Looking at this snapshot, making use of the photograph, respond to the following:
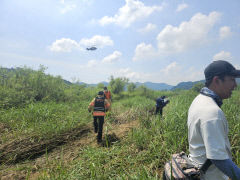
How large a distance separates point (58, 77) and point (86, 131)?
35.4 ft

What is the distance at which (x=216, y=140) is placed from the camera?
95 cm

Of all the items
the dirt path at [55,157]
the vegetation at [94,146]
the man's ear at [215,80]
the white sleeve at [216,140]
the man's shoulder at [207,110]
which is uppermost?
the man's ear at [215,80]

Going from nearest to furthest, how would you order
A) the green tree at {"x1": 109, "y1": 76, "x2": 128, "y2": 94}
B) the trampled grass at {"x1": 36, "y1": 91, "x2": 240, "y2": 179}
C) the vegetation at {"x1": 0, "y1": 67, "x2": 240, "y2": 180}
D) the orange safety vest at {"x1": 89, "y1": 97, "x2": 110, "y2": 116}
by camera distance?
the trampled grass at {"x1": 36, "y1": 91, "x2": 240, "y2": 179}, the vegetation at {"x1": 0, "y1": 67, "x2": 240, "y2": 180}, the orange safety vest at {"x1": 89, "y1": 97, "x2": 110, "y2": 116}, the green tree at {"x1": 109, "y1": 76, "x2": 128, "y2": 94}

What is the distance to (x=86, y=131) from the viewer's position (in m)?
5.24

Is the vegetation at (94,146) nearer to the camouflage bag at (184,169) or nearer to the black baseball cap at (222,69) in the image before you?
the camouflage bag at (184,169)

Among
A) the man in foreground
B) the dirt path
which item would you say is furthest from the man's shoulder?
the dirt path

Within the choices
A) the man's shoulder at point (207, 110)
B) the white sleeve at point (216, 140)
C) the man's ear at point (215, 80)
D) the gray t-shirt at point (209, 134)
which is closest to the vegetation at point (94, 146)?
the gray t-shirt at point (209, 134)

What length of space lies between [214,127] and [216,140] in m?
0.10

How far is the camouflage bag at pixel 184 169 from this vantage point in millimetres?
1144

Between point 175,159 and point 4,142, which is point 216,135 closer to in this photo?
point 175,159

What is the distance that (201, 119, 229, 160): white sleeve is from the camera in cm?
93

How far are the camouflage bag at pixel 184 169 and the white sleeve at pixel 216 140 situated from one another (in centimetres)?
19

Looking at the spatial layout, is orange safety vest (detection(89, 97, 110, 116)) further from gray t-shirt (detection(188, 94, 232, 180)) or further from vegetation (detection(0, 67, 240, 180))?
gray t-shirt (detection(188, 94, 232, 180))

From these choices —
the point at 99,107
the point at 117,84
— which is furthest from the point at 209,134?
the point at 117,84
